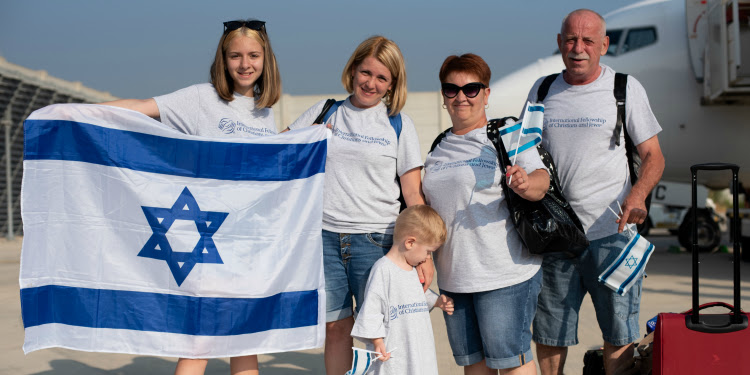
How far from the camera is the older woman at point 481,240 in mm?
3189

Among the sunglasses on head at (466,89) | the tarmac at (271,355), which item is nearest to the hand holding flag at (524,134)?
the sunglasses on head at (466,89)

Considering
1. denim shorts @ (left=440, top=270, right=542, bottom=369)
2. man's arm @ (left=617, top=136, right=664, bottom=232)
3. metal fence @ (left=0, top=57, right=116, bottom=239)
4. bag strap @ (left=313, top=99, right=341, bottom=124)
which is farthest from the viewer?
metal fence @ (left=0, top=57, right=116, bottom=239)

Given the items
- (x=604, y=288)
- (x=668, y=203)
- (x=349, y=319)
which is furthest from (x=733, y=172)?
→ (x=668, y=203)

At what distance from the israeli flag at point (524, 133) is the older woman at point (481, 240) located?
0.18 feet

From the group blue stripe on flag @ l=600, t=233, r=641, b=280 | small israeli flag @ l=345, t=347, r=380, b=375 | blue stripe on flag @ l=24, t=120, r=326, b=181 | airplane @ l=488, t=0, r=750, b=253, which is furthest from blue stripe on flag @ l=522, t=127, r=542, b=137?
airplane @ l=488, t=0, r=750, b=253

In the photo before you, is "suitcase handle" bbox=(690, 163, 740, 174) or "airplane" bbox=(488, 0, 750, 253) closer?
"suitcase handle" bbox=(690, 163, 740, 174)

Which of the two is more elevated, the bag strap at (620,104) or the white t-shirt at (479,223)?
the bag strap at (620,104)

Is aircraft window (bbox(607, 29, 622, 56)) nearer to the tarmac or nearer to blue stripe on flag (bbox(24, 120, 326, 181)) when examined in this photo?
the tarmac

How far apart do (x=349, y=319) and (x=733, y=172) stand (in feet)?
6.46

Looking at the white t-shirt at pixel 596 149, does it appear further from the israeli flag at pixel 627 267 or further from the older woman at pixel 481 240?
the older woman at pixel 481 240

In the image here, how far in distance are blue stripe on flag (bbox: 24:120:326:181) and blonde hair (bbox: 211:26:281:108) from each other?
0.78 feet

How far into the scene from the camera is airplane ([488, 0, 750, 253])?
34.3 feet

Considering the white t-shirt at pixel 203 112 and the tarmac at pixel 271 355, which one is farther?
the tarmac at pixel 271 355

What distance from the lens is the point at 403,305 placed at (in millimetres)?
3182
